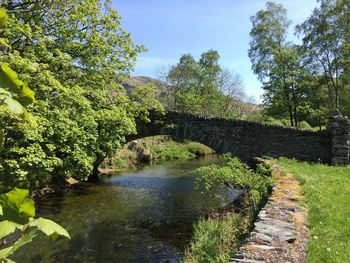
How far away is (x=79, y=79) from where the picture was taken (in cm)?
1304

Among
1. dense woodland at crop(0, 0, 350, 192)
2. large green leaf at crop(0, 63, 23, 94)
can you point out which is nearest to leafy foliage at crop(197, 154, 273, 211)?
dense woodland at crop(0, 0, 350, 192)

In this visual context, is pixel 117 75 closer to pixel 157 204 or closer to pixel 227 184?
pixel 157 204

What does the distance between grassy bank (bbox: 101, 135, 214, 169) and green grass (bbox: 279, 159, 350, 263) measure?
1726cm

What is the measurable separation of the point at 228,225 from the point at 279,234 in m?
3.25

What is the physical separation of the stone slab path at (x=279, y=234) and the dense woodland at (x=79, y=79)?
2.96 m

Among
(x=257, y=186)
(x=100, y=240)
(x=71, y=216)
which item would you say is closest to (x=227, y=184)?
(x=257, y=186)

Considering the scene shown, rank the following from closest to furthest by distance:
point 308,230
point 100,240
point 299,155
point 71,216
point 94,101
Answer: point 308,230, point 100,240, point 71,216, point 94,101, point 299,155

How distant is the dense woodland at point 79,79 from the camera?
953 centimetres

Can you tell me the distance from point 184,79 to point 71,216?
35306mm

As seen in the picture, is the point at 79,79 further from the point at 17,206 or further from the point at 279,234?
the point at 17,206

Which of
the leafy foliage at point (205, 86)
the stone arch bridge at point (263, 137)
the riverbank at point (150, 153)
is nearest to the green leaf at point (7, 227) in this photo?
the stone arch bridge at point (263, 137)

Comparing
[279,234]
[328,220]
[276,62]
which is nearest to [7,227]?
[279,234]

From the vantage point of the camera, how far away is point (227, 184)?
34.9ft

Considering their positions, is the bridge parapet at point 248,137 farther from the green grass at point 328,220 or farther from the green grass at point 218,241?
the green grass at point 218,241
